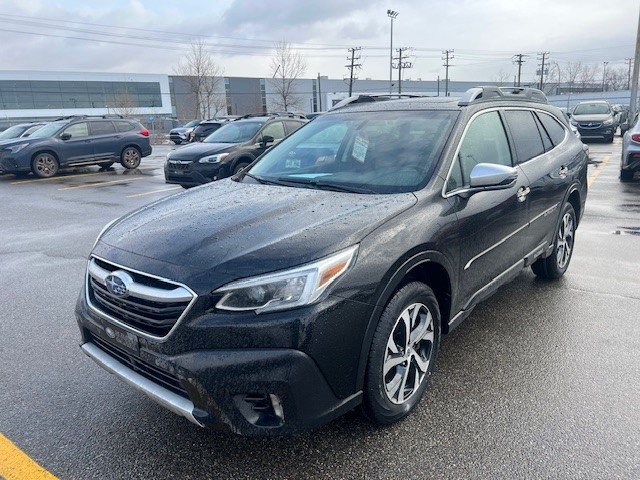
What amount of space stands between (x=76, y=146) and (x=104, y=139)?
0.99 metres

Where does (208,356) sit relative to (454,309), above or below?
above

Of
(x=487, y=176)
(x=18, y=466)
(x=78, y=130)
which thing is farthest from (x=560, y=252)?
(x=78, y=130)

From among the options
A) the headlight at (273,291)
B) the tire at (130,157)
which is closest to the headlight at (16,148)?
the tire at (130,157)

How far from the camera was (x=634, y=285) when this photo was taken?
480cm

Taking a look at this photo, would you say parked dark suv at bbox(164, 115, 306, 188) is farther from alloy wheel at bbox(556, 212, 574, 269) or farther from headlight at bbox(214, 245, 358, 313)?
headlight at bbox(214, 245, 358, 313)

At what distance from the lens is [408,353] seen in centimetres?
275

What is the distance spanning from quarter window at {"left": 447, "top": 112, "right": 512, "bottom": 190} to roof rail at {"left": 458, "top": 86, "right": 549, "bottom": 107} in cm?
15

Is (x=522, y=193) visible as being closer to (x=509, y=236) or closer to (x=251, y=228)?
(x=509, y=236)

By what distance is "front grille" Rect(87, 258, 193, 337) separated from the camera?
221 cm

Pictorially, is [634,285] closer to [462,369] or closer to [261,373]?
[462,369]

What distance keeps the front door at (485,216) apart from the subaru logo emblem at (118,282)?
1918mm

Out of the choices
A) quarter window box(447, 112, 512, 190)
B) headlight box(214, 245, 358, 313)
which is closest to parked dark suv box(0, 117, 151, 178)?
quarter window box(447, 112, 512, 190)

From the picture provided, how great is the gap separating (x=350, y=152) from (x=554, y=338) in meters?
2.12

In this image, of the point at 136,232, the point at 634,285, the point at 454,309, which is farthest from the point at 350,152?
the point at 634,285
